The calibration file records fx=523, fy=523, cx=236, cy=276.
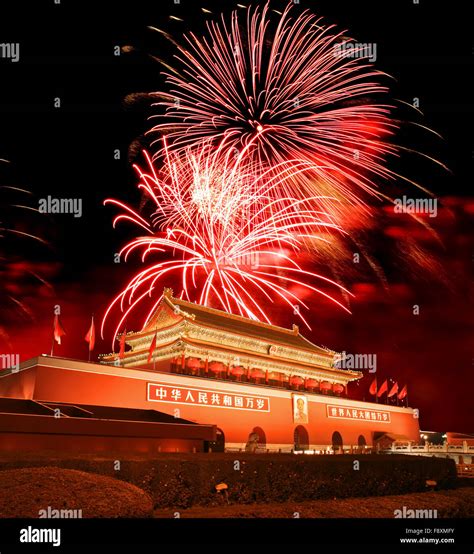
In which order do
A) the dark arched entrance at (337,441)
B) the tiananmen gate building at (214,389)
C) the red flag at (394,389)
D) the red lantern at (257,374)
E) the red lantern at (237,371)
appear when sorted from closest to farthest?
the tiananmen gate building at (214,389)
the red lantern at (237,371)
the red lantern at (257,374)
the dark arched entrance at (337,441)
the red flag at (394,389)

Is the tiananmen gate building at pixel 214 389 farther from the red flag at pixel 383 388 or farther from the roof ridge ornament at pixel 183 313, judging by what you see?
the red flag at pixel 383 388

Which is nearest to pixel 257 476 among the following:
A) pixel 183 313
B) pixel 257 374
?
pixel 183 313

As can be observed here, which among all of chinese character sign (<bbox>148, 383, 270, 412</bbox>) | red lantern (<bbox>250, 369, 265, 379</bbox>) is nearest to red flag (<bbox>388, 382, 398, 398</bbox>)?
red lantern (<bbox>250, 369, 265, 379</bbox>)

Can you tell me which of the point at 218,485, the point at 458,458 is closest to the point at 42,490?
the point at 218,485

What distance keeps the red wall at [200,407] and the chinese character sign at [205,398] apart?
0.24m

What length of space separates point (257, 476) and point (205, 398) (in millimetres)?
15518

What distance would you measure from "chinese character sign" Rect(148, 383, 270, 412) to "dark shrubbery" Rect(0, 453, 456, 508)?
40.7ft

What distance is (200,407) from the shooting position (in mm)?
27000

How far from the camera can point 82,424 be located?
1684cm

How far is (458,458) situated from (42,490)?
90.8ft

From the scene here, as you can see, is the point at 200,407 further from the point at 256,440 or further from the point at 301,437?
the point at 301,437

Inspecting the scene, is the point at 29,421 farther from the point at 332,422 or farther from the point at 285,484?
the point at 332,422

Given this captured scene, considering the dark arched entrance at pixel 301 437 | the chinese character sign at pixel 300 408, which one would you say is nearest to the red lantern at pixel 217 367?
the chinese character sign at pixel 300 408

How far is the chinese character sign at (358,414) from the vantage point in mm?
35500
